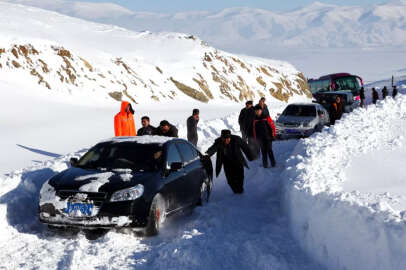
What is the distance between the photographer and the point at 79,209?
6.82 metres

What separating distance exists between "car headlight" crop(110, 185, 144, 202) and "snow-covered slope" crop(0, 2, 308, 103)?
38.0 meters

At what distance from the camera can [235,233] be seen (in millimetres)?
7523

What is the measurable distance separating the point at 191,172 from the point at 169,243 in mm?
2396

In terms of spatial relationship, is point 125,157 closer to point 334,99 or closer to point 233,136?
point 233,136

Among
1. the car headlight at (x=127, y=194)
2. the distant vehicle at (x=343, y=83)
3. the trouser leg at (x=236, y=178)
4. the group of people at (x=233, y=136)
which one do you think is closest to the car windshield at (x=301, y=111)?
the group of people at (x=233, y=136)

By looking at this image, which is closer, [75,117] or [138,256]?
[138,256]

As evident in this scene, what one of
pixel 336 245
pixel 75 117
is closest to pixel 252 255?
pixel 336 245

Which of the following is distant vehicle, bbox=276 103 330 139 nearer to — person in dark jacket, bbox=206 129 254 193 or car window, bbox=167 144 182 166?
person in dark jacket, bbox=206 129 254 193

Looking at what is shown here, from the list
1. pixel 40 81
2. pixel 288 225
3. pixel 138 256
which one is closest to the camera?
pixel 138 256

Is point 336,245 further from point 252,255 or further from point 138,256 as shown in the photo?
point 138,256

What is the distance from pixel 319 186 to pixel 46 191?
3984mm

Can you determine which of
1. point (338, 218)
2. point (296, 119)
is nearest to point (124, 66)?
point (296, 119)

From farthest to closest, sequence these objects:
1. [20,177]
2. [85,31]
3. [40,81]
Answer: [85,31] → [40,81] → [20,177]

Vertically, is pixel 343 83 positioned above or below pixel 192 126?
above
